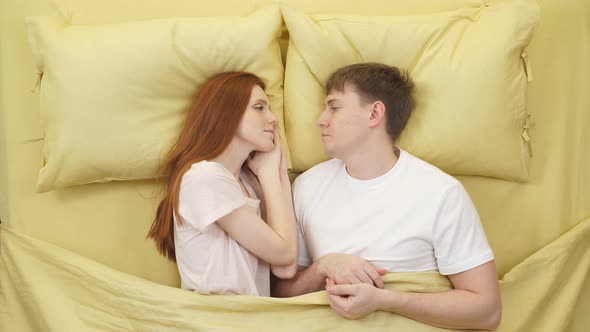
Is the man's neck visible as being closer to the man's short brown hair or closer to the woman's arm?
the man's short brown hair

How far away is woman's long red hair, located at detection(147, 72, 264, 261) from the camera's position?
1612 mm

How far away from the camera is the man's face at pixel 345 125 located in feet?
5.31

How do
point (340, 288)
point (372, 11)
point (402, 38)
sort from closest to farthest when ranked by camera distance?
point (340, 288) < point (402, 38) < point (372, 11)

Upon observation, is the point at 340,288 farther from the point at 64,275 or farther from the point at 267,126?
the point at 64,275

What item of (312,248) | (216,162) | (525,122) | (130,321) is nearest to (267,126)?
(216,162)

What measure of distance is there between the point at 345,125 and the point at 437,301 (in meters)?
0.46

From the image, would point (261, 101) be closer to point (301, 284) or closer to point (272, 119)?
point (272, 119)

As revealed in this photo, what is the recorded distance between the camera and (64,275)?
169 cm

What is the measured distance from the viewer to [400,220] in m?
1.57

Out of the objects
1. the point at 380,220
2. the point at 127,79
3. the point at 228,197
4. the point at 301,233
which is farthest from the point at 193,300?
the point at 127,79

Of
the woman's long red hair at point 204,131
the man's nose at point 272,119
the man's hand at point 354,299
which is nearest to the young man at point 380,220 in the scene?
the man's hand at point 354,299

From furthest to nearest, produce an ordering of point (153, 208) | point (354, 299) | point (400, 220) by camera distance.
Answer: point (153, 208) < point (400, 220) < point (354, 299)

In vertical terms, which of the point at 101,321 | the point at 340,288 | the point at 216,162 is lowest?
the point at 101,321

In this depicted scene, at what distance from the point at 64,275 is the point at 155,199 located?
297 millimetres
